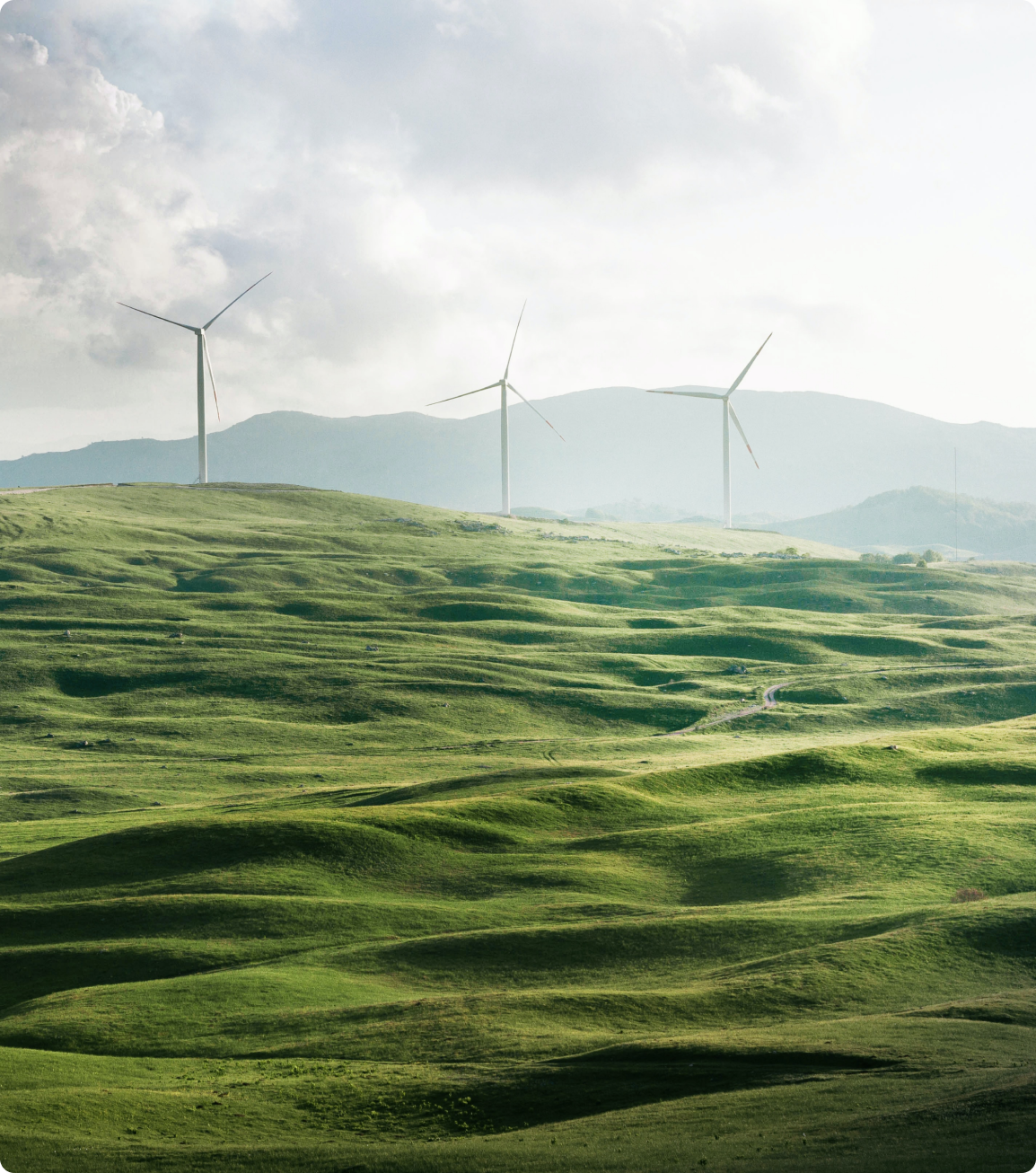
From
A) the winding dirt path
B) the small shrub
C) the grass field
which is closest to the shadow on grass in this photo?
the grass field

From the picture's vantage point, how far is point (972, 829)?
63875 millimetres

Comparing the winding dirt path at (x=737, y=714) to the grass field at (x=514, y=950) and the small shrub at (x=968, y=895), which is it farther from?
the small shrub at (x=968, y=895)

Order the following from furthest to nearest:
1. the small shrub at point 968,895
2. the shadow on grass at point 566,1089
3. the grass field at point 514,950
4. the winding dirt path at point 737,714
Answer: the winding dirt path at point 737,714 → the small shrub at point 968,895 → the shadow on grass at point 566,1089 → the grass field at point 514,950

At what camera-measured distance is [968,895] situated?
5397 cm

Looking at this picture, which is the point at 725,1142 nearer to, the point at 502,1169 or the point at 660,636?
the point at 502,1169

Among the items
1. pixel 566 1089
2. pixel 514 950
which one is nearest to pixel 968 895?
pixel 514 950

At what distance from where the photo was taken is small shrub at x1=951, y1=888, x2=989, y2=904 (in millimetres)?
53450

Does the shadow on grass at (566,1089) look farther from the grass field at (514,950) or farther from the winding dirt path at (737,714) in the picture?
the winding dirt path at (737,714)

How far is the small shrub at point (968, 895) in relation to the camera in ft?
175

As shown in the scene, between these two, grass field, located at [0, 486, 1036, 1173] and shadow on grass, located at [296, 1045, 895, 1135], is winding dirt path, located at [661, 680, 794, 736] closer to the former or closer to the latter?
grass field, located at [0, 486, 1036, 1173]

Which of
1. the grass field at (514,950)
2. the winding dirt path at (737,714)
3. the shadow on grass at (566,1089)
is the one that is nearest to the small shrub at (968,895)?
the grass field at (514,950)

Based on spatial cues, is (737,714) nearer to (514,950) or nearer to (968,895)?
(968,895)

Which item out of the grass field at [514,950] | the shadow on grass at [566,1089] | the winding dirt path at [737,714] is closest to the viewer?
the grass field at [514,950]

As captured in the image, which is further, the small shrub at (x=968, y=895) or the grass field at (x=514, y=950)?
the small shrub at (x=968, y=895)
